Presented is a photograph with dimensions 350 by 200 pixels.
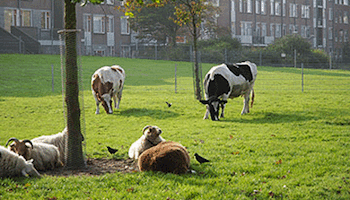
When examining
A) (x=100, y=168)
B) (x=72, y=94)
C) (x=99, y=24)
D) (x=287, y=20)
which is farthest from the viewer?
(x=287, y=20)

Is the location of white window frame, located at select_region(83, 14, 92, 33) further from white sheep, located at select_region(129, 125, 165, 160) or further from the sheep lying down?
the sheep lying down

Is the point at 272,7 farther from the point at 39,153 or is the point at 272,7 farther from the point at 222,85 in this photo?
the point at 39,153

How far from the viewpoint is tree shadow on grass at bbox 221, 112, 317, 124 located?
14117mm

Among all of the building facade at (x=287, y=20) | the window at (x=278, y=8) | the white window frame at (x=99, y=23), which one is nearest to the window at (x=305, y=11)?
the building facade at (x=287, y=20)

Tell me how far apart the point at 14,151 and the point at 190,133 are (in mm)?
5153

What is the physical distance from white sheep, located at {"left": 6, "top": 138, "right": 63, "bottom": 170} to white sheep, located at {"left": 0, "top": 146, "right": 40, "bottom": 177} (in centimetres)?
50

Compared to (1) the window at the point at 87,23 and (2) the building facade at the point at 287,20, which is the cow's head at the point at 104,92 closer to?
(1) the window at the point at 87,23

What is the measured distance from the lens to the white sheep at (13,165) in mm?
7113

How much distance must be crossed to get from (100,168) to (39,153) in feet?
3.72

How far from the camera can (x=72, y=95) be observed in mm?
7945

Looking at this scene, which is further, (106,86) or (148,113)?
(106,86)

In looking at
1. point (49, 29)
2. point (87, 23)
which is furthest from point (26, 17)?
point (87, 23)

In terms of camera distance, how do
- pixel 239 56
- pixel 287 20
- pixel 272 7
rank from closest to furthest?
pixel 239 56 < pixel 272 7 < pixel 287 20

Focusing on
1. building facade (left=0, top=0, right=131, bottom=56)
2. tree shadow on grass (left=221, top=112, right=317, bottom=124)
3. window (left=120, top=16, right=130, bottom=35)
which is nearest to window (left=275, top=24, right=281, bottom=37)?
window (left=120, top=16, right=130, bottom=35)
